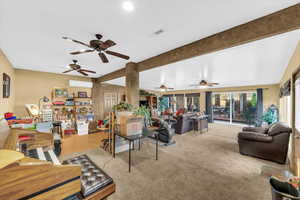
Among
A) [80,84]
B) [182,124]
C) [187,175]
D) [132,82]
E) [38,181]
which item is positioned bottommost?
[187,175]

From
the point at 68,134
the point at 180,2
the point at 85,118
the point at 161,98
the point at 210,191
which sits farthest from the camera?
the point at 161,98

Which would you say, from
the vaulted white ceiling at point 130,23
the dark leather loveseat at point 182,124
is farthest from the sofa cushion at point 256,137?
the dark leather loveseat at point 182,124

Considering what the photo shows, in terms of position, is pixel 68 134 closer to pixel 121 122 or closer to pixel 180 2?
pixel 121 122

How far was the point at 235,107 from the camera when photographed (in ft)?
→ 24.8

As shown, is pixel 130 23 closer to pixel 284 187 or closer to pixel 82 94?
pixel 284 187

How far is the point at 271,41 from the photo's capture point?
6.91 feet

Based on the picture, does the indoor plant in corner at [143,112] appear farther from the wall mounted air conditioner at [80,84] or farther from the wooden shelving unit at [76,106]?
the wall mounted air conditioner at [80,84]

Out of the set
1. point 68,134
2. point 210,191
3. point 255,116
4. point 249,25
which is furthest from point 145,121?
point 255,116

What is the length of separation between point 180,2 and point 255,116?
7.92m

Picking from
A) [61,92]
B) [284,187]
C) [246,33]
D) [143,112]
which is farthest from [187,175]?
[61,92]

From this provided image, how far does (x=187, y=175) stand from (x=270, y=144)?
2.24m

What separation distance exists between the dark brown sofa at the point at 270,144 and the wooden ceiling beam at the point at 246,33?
7.55 feet

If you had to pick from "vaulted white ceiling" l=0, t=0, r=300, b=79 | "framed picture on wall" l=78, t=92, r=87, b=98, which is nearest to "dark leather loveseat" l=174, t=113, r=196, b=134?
"vaulted white ceiling" l=0, t=0, r=300, b=79

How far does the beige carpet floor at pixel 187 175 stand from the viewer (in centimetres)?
179
